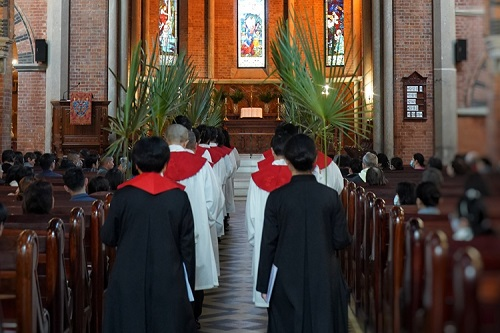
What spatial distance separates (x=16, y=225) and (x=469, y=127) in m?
3.82

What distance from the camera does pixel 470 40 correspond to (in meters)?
1.47

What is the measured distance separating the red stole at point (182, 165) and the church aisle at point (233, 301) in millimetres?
1394

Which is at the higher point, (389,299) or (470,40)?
(470,40)

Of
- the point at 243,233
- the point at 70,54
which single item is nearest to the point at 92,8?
the point at 70,54

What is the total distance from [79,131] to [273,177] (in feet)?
36.7

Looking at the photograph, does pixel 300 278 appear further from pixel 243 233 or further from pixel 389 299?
pixel 243 233

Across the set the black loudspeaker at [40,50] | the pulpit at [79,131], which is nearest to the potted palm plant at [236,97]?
the black loudspeaker at [40,50]

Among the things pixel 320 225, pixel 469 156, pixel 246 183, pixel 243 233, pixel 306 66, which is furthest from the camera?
pixel 246 183

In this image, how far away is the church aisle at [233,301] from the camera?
6535 millimetres

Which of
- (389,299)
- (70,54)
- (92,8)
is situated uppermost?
(92,8)

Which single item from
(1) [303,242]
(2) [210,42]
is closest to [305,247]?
(1) [303,242]

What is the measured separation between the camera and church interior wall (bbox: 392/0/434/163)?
17.3m

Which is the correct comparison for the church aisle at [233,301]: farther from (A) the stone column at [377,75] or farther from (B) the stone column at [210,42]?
(B) the stone column at [210,42]

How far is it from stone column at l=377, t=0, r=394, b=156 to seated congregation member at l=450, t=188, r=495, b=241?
1623cm
